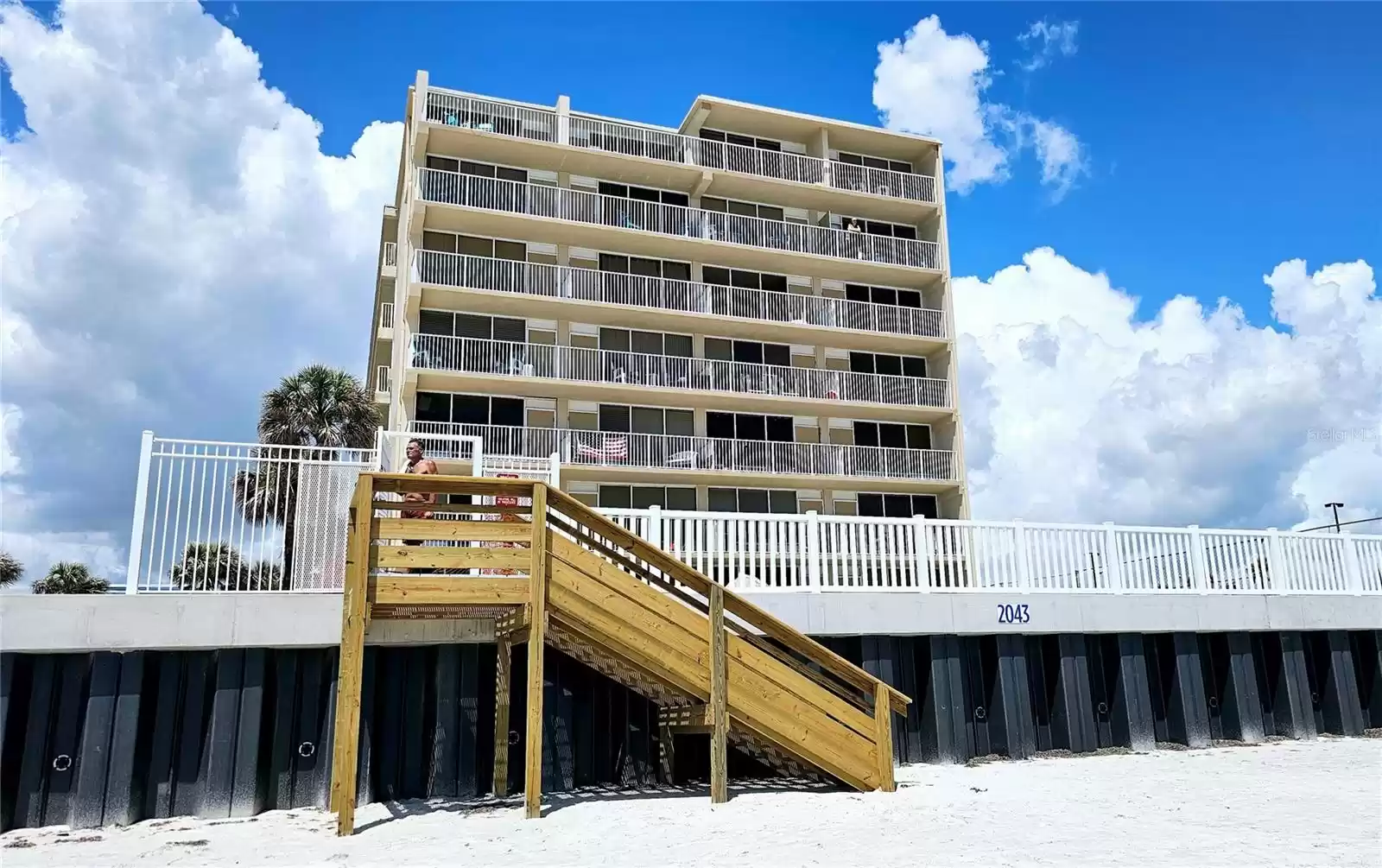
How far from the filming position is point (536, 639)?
9594mm

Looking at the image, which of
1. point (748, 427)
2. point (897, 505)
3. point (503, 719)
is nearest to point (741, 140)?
point (748, 427)

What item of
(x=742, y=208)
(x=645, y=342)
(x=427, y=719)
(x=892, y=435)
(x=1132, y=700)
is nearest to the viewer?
(x=427, y=719)

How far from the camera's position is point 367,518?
9477mm

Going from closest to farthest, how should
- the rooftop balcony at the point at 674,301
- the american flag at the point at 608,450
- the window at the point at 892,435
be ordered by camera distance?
the rooftop balcony at the point at 674,301 < the american flag at the point at 608,450 < the window at the point at 892,435

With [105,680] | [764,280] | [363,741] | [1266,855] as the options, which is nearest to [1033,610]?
[1266,855]

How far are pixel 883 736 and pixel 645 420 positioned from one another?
68.6 ft

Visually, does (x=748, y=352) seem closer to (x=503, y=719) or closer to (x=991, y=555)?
(x=991, y=555)

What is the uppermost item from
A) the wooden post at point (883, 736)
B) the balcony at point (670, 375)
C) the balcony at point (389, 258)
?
the balcony at point (389, 258)

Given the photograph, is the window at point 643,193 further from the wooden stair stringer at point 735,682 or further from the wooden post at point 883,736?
the wooden post at point 883,736

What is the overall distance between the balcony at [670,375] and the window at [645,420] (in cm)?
59

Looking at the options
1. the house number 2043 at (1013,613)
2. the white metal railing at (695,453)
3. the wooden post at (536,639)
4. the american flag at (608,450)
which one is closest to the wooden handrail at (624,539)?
the wooden post at (536,639)

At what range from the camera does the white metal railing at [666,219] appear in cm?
2962

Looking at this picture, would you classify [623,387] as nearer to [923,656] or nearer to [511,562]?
[923,656]

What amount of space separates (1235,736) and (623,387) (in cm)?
1917
